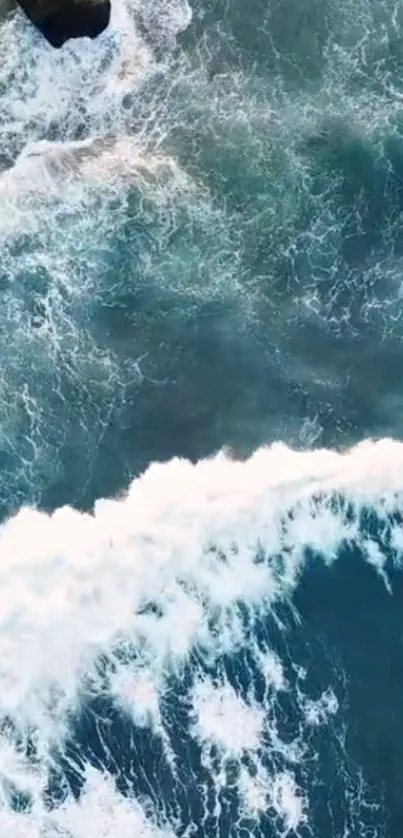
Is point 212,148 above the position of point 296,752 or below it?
above

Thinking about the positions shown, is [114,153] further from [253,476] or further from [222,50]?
[253,476]

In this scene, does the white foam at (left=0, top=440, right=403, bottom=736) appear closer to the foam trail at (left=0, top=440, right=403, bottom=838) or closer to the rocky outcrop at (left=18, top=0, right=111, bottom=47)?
the foam trail at (left=0, top=440, right=403, bottom=838)

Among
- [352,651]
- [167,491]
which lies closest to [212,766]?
[352,651]

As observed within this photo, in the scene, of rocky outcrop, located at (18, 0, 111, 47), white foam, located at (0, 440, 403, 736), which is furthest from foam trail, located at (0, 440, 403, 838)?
rocky outcrop, located at (18, 0, 111, 47)

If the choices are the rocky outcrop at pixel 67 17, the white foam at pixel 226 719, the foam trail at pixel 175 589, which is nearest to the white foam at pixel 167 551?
the foam trail at pixel 175 589

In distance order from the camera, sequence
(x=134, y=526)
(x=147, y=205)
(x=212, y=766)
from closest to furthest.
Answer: (x=212, y=766)
(x=134, y=526)
(x=147, y=205)

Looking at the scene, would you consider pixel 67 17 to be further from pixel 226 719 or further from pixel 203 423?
pixel 226 719

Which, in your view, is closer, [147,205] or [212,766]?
[212,766]

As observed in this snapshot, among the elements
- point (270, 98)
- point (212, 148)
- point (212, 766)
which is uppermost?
point (270, 98)
